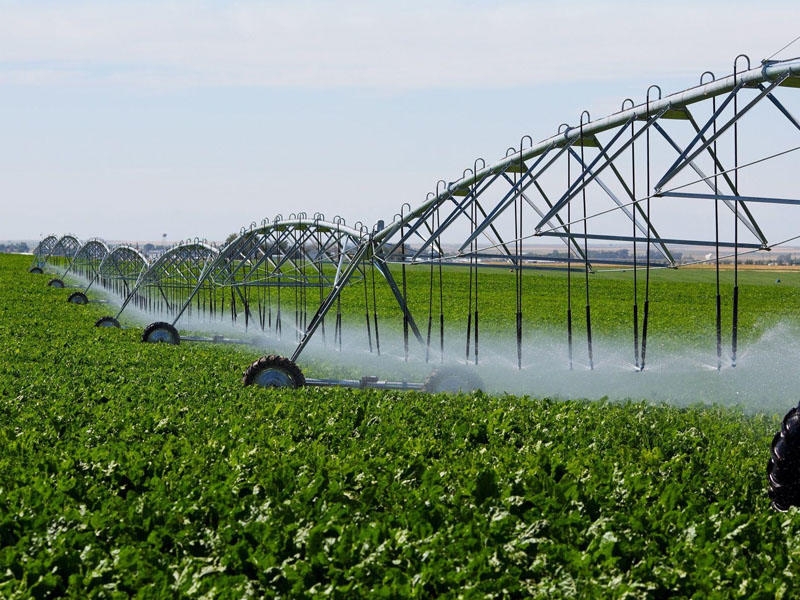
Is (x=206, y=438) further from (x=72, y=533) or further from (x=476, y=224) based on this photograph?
(x=476, y=224)

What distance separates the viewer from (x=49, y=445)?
10000 millimetres

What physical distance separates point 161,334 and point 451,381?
38.0ft

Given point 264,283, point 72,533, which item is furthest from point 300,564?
point 264,283

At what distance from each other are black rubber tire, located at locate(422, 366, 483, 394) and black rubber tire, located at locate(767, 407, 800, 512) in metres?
6.60

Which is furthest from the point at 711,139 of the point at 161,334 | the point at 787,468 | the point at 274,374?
the point at 161,334

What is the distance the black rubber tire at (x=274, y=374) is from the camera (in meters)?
14.8

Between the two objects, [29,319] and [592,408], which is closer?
[592,408]

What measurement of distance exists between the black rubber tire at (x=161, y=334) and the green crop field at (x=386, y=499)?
1070 cm

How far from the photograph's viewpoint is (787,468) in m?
7.53

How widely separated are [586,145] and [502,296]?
116 feet

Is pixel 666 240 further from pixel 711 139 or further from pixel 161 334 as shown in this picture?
pixel 161 334

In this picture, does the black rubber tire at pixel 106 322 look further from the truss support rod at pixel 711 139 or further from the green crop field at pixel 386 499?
the truss support rod at pixel 711 139

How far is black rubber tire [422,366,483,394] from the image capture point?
14.2m

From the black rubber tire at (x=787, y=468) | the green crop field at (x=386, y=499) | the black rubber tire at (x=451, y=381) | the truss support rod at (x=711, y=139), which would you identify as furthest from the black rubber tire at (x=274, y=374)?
the black rubber tire at (x=787, y=468)
